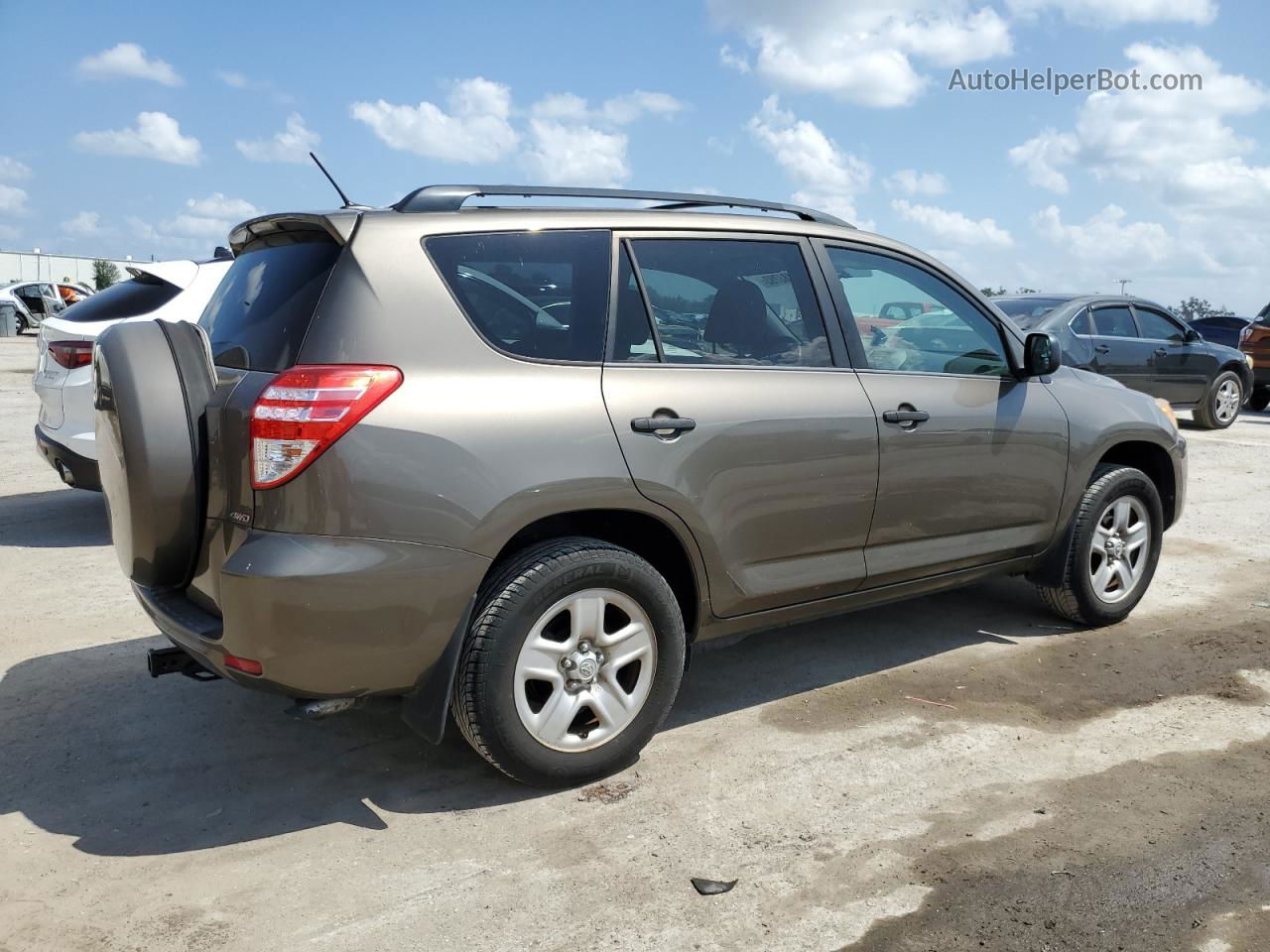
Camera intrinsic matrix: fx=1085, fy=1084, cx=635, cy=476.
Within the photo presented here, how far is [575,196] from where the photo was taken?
366 cm

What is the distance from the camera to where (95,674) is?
14.5 ft

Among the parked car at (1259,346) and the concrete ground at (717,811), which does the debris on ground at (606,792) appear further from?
the parked car at (1259,346)

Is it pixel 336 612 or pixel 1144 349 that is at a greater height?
pixel 1144 349

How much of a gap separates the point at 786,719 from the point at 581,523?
1.19 metres

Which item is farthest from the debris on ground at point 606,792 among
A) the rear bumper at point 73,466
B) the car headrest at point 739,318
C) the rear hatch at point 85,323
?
the rear hatch at point 85,323

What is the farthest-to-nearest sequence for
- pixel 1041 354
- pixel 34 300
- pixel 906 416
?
pixel 34 300 < pixel 1041 354 < pixel 906 416

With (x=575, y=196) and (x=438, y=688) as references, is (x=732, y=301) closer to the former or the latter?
(x=575, y=196)

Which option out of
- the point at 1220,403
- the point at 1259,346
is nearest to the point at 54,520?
the point at 1220,403

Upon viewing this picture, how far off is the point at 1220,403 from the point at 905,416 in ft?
38.5

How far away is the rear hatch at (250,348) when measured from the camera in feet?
9.91

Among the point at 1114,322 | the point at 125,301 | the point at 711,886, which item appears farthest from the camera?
the point at 1114,322

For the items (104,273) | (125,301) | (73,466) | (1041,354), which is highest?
(104,273)

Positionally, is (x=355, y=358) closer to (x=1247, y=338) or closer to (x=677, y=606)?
(x=677, y=606)

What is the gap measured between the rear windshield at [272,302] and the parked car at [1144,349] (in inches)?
373
